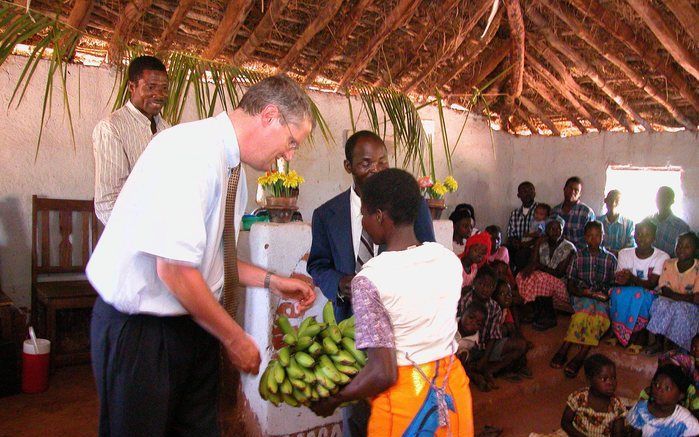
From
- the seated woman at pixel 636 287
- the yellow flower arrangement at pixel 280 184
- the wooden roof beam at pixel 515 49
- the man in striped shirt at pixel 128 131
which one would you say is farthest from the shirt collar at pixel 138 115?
the seated woman at pixel 636 287

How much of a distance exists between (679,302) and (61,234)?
226 inches

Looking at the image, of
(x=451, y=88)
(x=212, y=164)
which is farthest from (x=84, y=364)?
(x=451, y=88)

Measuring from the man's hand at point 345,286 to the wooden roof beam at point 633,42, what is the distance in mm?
4605

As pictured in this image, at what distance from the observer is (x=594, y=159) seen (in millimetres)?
8320

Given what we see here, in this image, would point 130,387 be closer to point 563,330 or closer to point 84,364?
point 84,364

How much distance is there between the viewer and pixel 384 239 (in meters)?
1.97

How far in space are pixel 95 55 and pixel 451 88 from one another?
4423mm

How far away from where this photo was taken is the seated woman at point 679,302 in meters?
5.31

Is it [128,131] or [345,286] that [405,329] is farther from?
[128,131]

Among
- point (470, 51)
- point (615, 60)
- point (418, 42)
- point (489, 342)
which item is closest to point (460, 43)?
point (470, 51)

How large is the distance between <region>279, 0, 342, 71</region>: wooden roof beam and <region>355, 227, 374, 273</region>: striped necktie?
9.91 ft

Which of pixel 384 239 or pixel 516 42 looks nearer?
pixel 384 239

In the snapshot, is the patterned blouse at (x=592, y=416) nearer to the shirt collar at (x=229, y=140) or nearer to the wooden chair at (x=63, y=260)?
the shirt collar at (x=229, y=140)

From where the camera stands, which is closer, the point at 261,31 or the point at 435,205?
the point at 435,205
